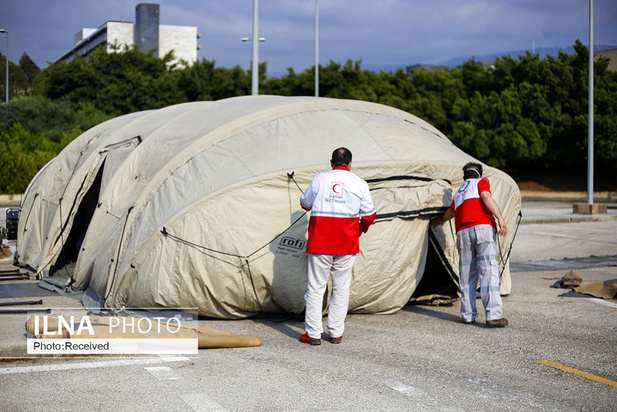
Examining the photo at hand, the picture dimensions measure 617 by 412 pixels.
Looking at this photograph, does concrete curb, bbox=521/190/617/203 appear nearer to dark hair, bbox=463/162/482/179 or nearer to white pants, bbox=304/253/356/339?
dark hair, bbox=463/162/482/179

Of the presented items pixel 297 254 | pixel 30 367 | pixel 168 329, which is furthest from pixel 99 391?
pixel 297 254

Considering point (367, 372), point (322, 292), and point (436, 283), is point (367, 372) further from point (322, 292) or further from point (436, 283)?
point (436, 283)

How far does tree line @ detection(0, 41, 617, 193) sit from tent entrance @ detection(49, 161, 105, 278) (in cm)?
1903

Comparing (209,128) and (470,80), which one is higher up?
(470,80)

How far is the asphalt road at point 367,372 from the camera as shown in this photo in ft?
15.2

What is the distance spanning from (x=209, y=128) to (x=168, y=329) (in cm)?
300

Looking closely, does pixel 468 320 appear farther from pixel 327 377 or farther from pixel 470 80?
pixel 470 80

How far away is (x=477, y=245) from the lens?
726 cm

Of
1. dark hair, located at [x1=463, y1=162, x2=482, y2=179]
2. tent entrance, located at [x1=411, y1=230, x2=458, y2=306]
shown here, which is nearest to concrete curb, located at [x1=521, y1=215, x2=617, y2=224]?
tent entrance, located at [x1=411, y1=230, x2=458, y2=306]

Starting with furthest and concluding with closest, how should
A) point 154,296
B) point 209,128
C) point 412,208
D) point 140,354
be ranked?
point 209,128 → point 412,208 → point 154,296 → point 140,354

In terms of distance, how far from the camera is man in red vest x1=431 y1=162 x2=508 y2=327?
281 inches

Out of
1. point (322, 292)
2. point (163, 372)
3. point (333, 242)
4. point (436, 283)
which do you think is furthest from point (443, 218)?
point (163, 372)

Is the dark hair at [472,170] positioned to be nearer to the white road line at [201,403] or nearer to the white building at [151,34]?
the white road line at [201,403]

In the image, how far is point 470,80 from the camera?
43875 millimetres
